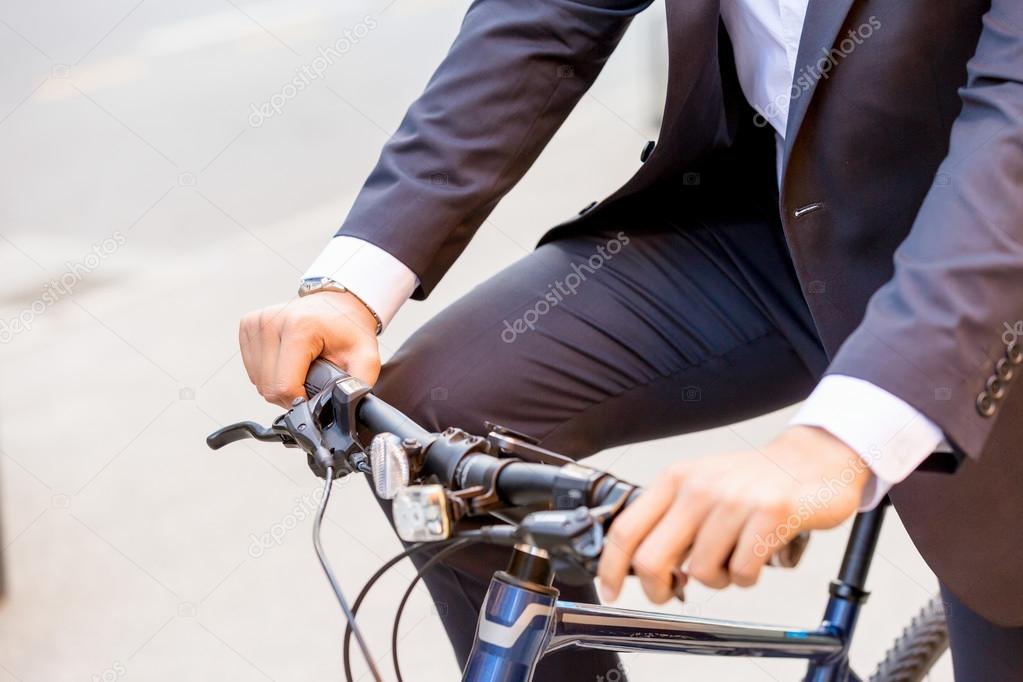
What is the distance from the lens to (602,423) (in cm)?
116

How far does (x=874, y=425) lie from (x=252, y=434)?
488mm

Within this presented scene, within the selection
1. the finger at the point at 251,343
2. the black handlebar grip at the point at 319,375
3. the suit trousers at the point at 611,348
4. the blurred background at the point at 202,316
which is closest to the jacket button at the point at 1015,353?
the suit trousers at the point at 611,348

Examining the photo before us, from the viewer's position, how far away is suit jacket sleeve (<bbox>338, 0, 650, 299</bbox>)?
1149 millimetres

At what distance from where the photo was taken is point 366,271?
1119 mm

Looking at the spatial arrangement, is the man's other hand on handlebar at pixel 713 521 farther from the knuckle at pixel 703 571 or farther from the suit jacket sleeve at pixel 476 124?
the suit jacket sleeve at pixel 476 124

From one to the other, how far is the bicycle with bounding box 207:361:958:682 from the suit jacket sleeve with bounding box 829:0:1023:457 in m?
0.06

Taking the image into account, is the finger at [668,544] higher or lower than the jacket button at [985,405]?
lower

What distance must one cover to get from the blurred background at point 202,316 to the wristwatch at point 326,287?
1083 millimetres

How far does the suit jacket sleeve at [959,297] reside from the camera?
0.72m

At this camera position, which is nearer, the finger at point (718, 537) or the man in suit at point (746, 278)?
the finger at point (718, 537)

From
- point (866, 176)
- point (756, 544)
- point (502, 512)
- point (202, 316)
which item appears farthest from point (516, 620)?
point (202, 316)

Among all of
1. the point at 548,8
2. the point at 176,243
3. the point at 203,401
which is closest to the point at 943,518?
the point at 548,8

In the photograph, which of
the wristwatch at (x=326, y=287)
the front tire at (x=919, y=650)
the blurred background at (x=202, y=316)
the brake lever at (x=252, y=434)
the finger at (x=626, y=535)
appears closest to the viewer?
the finger at (x=626, y=535)

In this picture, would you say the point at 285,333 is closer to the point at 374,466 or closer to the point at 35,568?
the point at 374,466
